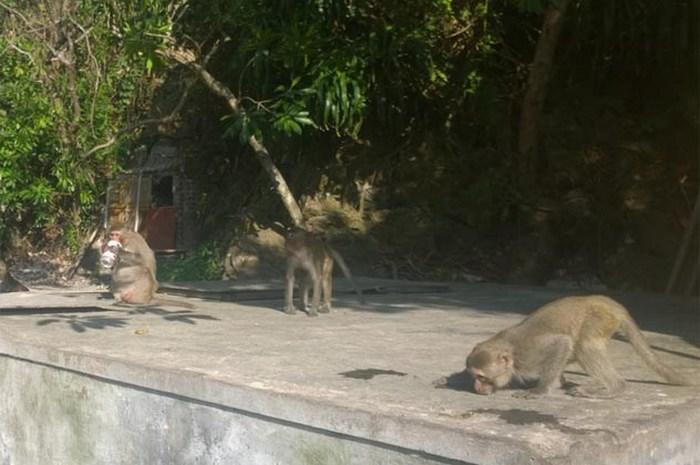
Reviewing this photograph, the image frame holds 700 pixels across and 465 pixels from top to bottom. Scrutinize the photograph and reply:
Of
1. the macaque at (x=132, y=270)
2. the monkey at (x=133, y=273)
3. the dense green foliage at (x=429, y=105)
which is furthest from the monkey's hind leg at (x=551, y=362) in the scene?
the dense green foliage at (x=429, y=105)

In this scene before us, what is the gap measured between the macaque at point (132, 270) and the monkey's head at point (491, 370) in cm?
519

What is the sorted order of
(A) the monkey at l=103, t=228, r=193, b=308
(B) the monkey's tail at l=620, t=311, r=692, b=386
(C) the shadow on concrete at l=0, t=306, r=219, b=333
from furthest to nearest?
1. (A) the monkey at l=103, t=228, r=193, b=308
2. (C) the shadow on concrete at l=0, t=306, r=219, b=333
3. (B) the monkey's tail at l=620, t=311, r=692, b=386

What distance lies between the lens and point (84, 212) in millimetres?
18609

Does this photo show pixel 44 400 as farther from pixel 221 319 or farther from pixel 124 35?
pixel 124 35

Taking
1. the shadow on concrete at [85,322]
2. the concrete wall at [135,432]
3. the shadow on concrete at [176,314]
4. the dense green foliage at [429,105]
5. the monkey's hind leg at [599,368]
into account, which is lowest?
the concrete wall at [135,432]

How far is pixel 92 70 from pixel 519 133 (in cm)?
608

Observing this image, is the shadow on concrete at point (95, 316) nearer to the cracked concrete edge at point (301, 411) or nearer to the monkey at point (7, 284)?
the cracked concrete edge at point (301, 411)

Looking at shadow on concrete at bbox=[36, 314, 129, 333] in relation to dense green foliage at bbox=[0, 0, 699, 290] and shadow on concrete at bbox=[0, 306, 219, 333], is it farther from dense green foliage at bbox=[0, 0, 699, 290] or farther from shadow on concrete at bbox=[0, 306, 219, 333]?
dense green foliage at bbox=[0, 0, 699, 290]

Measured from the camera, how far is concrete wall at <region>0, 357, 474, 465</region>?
17.0ft

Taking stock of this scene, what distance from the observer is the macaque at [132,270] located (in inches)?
392

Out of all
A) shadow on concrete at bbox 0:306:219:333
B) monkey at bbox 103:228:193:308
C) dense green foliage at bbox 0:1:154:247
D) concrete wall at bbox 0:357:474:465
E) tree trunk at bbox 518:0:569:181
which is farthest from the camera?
dense green foliage at bbox 0:1:154:247

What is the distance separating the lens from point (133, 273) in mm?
10016

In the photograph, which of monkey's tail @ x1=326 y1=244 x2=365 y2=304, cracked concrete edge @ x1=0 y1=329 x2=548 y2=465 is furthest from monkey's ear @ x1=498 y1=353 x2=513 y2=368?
monkey's tail @ x1=326 y1=244 x2=365 y2=304

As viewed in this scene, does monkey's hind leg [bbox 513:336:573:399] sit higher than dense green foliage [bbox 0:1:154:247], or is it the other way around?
dense green foliage [bbox 0:1:154:247]
